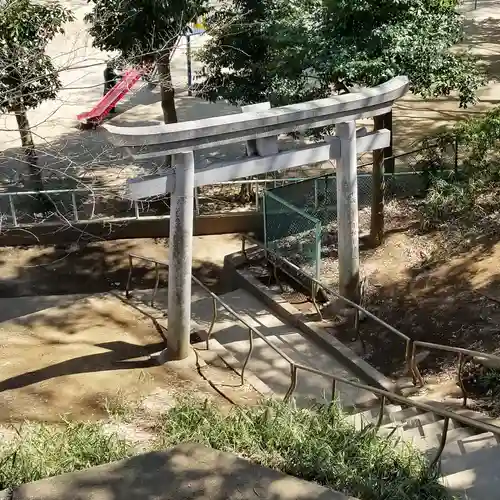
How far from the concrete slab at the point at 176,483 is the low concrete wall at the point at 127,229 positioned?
857 cm

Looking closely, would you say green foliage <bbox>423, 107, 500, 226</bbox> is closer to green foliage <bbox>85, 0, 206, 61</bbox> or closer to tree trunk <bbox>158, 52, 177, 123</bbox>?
tree trunk <bbox>158, 52, 177, 123</bbox>

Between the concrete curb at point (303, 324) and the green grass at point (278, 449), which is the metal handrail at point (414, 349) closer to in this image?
the concrete curb at point (303, 324)

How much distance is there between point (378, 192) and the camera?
11648 mm

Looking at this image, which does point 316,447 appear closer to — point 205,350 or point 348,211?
point 205,350

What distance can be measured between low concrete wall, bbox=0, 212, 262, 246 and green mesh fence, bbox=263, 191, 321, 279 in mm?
1705

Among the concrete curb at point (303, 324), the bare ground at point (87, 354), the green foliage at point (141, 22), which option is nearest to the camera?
the bare ground at point (87, 354)

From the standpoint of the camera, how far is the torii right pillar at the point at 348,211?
9828mm

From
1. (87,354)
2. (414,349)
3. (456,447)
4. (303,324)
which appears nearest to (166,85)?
(303,324)

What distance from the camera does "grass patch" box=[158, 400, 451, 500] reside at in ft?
17.2

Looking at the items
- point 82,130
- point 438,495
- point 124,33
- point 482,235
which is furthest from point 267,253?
point 82,130

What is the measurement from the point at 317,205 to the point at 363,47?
10.2 feet

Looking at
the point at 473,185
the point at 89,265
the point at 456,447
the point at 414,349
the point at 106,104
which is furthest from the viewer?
the point at 106,104

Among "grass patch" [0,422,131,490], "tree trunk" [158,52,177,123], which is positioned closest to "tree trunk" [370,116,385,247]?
"tree trunk" [158,52,177,123]

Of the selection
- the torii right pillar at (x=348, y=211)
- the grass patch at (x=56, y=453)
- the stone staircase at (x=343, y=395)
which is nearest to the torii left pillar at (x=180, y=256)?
the stone staircase at (x=343, y=395)
